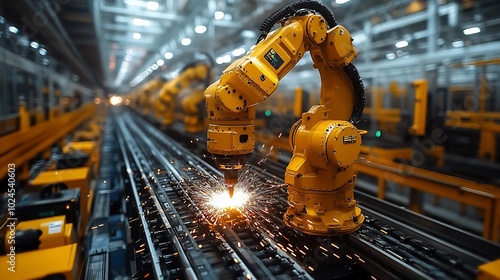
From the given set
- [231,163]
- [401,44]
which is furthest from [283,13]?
[401,44]

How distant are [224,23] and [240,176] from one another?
8065mm

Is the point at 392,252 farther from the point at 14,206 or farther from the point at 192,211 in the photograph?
the point at 14,206

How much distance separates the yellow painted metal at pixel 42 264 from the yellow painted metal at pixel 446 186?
159 inches

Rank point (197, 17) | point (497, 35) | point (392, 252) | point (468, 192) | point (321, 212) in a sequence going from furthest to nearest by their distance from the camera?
point (197, 17)
point (497, 35)
point (468, 192)
point (321, 212)
point (392, 252)

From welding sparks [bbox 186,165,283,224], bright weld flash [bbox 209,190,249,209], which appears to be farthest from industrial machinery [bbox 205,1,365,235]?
bright weld flash [bbox 209,190,249,209]

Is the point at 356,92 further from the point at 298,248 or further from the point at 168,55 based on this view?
the point at 168,55

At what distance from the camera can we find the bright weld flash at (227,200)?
11.2 ft

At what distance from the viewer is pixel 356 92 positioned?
2.94 metres

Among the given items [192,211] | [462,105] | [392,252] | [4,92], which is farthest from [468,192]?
[4,92]

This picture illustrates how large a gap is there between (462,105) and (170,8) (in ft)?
33.5

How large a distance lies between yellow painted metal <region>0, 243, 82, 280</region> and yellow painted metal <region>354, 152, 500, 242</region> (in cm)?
404

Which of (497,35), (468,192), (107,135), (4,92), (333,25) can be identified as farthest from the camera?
(107,135)

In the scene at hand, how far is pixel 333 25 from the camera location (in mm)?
2850

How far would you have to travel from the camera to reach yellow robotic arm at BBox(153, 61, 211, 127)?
9.74 metres
